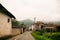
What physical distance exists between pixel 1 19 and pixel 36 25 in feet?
385

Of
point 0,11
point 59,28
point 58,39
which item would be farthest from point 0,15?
point 59,28

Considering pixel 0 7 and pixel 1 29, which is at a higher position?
pixel 0 7

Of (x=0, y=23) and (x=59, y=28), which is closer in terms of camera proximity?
(x=0, y=23)

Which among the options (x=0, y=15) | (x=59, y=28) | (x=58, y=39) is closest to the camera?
(x=0, y=15)

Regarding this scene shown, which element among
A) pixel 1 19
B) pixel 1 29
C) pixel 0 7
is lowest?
pixel 1 29

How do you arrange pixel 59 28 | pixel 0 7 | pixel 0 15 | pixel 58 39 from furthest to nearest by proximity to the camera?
1. pixel 59 28
2. pixel 58 39
3. pixel 0 15
4. pixel 0 7

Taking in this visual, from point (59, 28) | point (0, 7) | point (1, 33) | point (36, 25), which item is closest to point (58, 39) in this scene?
point (1, 33)

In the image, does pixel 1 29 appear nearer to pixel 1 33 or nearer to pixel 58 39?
pixel 1 33

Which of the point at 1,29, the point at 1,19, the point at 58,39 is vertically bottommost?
the point at 58,39

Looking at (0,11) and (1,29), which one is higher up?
(0,11)

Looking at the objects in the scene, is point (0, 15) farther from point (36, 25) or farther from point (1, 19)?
point (36, 25)

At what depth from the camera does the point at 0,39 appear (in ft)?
54.0

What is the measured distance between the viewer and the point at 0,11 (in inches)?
611

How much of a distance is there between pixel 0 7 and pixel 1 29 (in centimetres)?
280
